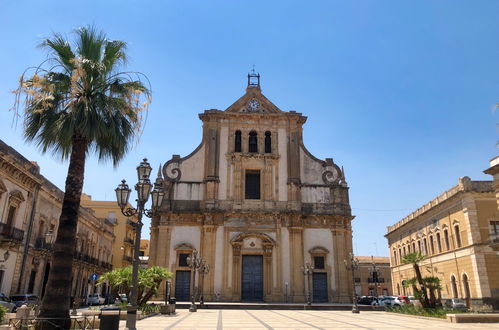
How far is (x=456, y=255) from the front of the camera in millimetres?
32281

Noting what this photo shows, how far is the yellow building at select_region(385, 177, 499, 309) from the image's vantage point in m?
28.8

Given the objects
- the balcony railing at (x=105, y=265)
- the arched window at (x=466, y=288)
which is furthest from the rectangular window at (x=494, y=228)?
the balcony railing at (x=105, y=265)

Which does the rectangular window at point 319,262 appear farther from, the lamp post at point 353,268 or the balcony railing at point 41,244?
the balcony railing at point 41,244

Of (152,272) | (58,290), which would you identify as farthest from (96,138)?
(152,272)

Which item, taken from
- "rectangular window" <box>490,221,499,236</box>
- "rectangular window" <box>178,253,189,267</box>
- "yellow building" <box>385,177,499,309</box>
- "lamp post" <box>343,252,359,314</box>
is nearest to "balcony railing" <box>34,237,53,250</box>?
"rectangular window" <box>178,253,189,267</box>

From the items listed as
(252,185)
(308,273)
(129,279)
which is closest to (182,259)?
(252,185)

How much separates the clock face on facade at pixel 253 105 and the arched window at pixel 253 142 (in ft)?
6.89

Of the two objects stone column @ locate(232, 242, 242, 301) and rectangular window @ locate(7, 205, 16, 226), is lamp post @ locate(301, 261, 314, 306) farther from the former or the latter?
rectangular window @ locate(7, 205, 16, 226)

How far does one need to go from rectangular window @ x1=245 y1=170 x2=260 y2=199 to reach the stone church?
0.08 metres

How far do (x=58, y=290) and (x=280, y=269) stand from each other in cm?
2053

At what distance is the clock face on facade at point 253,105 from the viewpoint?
33.9 metres

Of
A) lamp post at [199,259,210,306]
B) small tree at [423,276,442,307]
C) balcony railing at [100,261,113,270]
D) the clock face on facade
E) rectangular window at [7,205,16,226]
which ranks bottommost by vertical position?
small tree at [423,276,442,307]

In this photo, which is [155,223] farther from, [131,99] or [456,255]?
[456,255]

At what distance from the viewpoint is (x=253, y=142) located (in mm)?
33312
